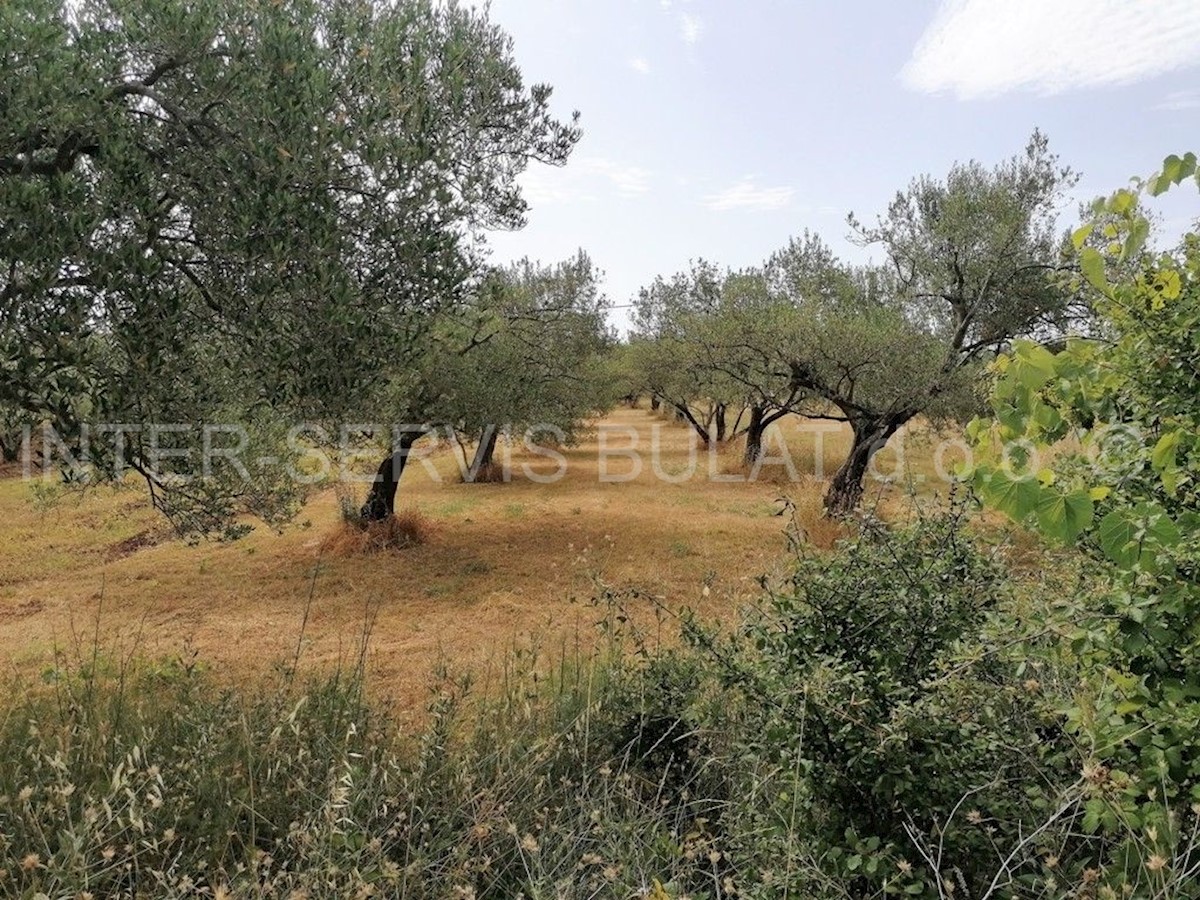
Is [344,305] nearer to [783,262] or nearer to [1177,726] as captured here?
[1177,726]

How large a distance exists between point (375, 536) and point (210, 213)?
9.64m

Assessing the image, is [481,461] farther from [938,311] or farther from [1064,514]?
[1064,514]

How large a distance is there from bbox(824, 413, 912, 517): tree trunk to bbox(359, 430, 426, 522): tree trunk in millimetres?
8580

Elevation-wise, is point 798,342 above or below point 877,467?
above

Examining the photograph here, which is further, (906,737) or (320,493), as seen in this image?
(320,493)

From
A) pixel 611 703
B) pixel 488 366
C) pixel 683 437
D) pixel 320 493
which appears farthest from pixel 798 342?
pixel 683 437

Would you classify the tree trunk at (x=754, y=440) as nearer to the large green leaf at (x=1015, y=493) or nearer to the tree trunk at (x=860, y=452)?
the tree trunk at (x=860, y=452)

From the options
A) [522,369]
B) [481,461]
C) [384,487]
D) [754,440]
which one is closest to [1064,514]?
[522,369]

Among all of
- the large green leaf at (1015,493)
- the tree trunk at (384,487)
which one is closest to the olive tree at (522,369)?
the tree trunk at (384,487)

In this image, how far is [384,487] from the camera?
13.5 m

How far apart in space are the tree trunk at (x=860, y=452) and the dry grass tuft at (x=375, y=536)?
8.34 m

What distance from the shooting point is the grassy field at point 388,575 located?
24.8 ft

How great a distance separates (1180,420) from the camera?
215cm

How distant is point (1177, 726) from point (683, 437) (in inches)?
1222
